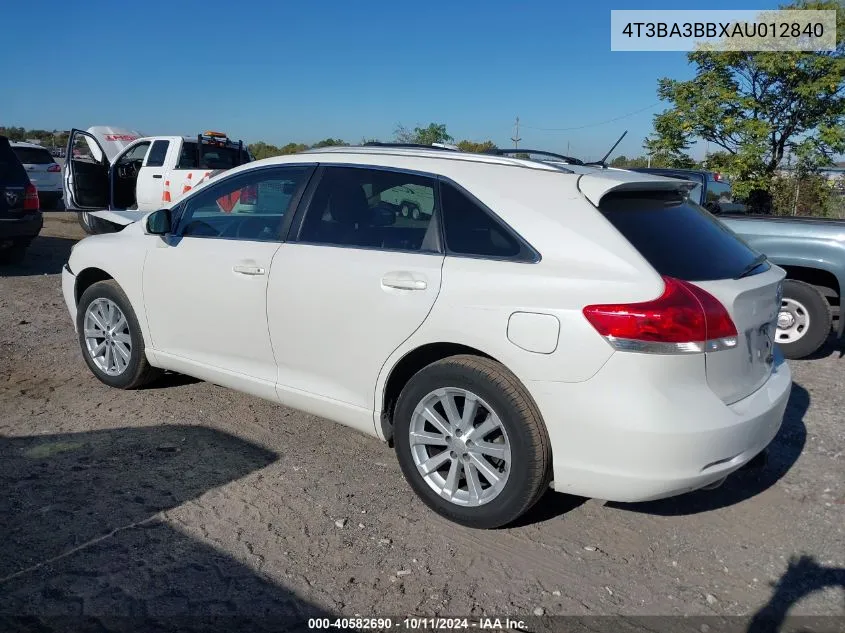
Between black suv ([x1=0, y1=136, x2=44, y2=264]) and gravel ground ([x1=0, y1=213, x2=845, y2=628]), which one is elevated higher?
black suv ([x1=0, y1=136, x2=44, y2=264])

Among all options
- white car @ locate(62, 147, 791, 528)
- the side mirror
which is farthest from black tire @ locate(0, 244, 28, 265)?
white car @ locate(62, 147, 791, 528)

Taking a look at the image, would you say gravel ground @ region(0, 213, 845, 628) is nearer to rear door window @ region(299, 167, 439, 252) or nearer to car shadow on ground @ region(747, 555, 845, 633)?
car shadow on ground @ region(747, 555, 845, 633)

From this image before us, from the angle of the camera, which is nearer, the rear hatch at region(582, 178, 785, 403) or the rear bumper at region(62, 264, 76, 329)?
the rear hatch at region(582, 178, 785, 403)

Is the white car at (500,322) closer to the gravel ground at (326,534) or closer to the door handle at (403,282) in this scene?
the door handle at (403,282)

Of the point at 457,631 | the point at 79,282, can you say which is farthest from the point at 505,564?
the point at 79,282

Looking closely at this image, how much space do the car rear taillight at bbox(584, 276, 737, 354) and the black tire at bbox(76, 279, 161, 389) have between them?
3213 millimetres

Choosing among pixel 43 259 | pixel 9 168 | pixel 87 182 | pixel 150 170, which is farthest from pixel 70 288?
pixel 150 170

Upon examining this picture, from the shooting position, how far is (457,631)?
2.79m

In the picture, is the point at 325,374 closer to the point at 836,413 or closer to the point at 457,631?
the point at 457,631

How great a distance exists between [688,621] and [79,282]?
15.0 ft

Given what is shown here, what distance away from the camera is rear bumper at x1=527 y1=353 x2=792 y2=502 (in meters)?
2.97

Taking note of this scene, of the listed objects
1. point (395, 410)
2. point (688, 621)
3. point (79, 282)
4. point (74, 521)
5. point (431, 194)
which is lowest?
point (688, 621)

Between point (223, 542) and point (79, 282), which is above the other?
point (79, 282)

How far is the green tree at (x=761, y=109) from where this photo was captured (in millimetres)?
12992
